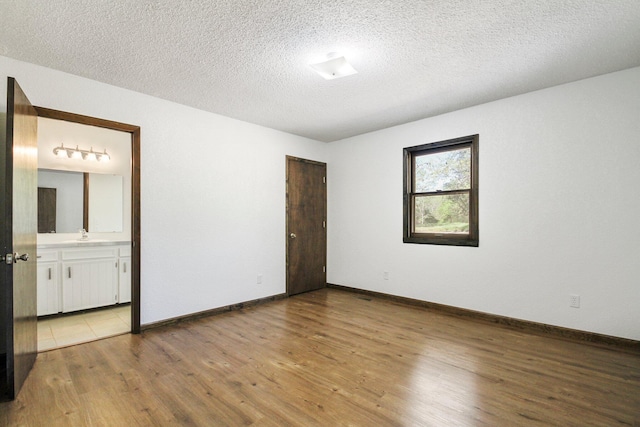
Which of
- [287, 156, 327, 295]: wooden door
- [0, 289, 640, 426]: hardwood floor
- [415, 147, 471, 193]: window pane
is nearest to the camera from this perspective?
[0, 289, 640, 426]: hardwood floor

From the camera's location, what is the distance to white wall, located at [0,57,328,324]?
3.05 metres

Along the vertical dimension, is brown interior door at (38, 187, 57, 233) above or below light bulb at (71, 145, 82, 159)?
below

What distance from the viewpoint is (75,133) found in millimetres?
4262

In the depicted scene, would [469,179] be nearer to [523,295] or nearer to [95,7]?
[523,295]

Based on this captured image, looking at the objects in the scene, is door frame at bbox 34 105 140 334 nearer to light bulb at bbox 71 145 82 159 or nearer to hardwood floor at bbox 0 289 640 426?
hardwood floor at bbox 0 289 640 426

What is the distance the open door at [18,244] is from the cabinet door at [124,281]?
171 cm

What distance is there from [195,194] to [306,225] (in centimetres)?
196

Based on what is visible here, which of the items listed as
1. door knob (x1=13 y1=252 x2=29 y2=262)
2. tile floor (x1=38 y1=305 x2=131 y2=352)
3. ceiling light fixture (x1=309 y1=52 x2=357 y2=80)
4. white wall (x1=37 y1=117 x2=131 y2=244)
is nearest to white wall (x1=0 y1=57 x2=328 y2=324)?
tile floor (x1=38 y1=305 x2=131 y2=352)

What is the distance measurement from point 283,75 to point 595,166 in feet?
10.4

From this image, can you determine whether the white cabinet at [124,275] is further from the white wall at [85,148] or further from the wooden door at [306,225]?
the wooden door at [306,225]

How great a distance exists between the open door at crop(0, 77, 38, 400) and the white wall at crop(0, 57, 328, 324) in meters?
0.64

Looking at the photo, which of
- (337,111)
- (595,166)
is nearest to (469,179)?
(595,166)

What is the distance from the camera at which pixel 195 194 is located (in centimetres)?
374

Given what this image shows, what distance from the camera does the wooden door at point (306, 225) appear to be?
16.0ft
